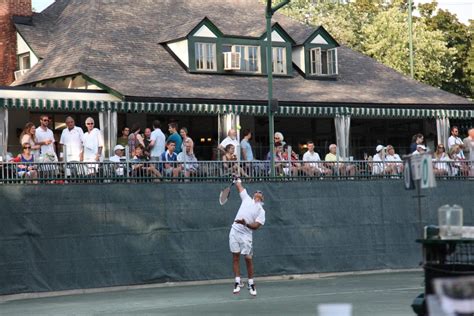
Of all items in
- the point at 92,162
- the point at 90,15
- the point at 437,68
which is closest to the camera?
the point at 92,162

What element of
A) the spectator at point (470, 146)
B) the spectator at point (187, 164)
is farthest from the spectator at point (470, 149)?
the spectator at point (187, 164)

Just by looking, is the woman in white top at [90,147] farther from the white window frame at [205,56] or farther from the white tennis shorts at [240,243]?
the white window frame at [205,56]

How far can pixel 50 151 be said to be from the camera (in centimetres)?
2338

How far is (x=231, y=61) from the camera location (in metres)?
36.6

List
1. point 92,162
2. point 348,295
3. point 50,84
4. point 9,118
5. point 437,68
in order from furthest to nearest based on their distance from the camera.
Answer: point 437,68, point 50,84, point 9,118, point 92,162, point 348,295

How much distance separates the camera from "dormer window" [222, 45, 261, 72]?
122 feet

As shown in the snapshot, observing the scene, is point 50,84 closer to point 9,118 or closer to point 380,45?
point 9,118

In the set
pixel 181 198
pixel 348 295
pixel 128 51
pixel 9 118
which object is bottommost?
pixel 348 295

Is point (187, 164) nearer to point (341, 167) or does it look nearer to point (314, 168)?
point (314, 168)

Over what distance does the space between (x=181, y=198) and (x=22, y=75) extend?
568 inches

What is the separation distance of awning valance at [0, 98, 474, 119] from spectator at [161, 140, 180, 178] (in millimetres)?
5837

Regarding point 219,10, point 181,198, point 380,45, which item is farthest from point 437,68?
point 181,198

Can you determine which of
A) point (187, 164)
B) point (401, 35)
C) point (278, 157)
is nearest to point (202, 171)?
point (187, 164)

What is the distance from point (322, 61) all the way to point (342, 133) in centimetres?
507
